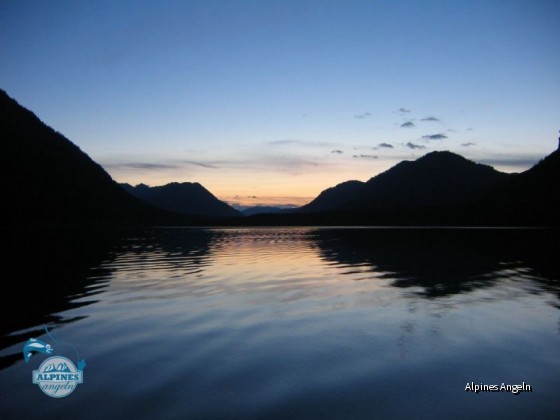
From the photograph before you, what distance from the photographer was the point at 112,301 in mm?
18312

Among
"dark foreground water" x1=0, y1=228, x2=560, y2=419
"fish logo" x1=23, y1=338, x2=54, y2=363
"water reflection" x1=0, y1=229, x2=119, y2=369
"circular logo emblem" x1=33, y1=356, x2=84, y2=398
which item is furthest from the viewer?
"water reflection" x1=0, y1=229, x2=119, y2=369

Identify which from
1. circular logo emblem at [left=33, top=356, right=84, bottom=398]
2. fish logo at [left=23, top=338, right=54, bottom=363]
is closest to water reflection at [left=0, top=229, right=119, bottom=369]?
fish logo at [left=23, top=338, right=54, bottom=363]

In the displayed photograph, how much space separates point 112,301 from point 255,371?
11.3 m

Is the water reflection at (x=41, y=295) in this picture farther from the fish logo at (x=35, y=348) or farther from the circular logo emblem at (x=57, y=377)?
the circular logo emblem at (x=57, y=377)

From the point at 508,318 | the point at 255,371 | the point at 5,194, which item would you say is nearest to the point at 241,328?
the point at 255,371

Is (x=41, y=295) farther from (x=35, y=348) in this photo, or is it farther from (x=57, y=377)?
(x=57, y=377)

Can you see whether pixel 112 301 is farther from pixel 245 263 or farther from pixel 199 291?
pixel 245 263

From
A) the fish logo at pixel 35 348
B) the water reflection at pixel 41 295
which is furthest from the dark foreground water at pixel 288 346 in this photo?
the fish logo at pixel 35 348

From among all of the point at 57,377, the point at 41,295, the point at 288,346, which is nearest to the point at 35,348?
the point at 57,377

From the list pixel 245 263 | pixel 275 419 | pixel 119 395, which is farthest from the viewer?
pixel 245 263

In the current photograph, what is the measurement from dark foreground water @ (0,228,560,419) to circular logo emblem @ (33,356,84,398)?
0.69 feet

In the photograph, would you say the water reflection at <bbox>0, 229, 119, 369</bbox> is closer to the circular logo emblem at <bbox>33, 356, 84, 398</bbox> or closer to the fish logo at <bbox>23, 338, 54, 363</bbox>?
the fish logo at <bbox>23, 338, 54, 363</bbox>

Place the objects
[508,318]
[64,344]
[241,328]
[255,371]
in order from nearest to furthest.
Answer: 1. [255,371]
2. [64,344]
3. [241,328]
4. [508,318]

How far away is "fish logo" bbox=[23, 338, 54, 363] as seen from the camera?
35.9 ft
